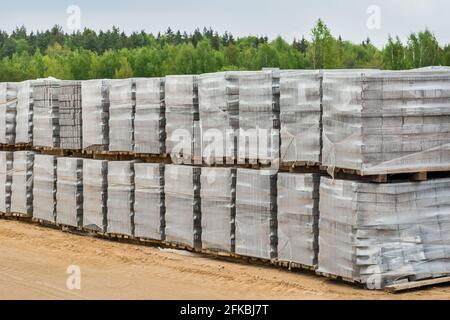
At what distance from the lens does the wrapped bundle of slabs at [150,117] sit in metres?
13.7

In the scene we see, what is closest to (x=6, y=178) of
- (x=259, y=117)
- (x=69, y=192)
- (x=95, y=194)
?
(x=69, y=192)

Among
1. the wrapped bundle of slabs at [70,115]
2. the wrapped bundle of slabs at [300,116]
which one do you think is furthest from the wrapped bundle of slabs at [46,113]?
the wrapped bundle of slabs at [300,116]

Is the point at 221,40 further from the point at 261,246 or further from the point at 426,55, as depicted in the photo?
the point at 261,246

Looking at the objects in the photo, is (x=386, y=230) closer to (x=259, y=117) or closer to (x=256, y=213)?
(x=256, y=213)

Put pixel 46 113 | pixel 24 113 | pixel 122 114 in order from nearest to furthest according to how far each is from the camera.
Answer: pixel 122 114 < pixel 46 113 < pixel 24 113

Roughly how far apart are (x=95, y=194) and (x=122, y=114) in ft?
5.62

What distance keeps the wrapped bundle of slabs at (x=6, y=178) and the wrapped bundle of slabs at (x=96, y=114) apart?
10.6 ft

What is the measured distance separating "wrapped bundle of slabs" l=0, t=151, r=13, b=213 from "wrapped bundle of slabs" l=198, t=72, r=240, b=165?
21.6 ft

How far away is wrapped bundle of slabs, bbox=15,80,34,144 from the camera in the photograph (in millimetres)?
A: 16922

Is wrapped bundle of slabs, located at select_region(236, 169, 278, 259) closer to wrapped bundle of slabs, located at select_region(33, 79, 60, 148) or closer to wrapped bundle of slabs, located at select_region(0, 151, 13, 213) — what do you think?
wrapped bundle of slabs, located at select_region(33, 79, 60, 148)

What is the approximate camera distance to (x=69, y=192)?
15.7 metres

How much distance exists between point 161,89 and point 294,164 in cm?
325

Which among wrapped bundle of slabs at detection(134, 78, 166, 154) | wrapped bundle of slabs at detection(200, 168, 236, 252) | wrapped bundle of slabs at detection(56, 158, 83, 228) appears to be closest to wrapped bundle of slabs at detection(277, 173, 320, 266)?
wrapped bundle of slabs at detection(200, 168, 236, 252)
